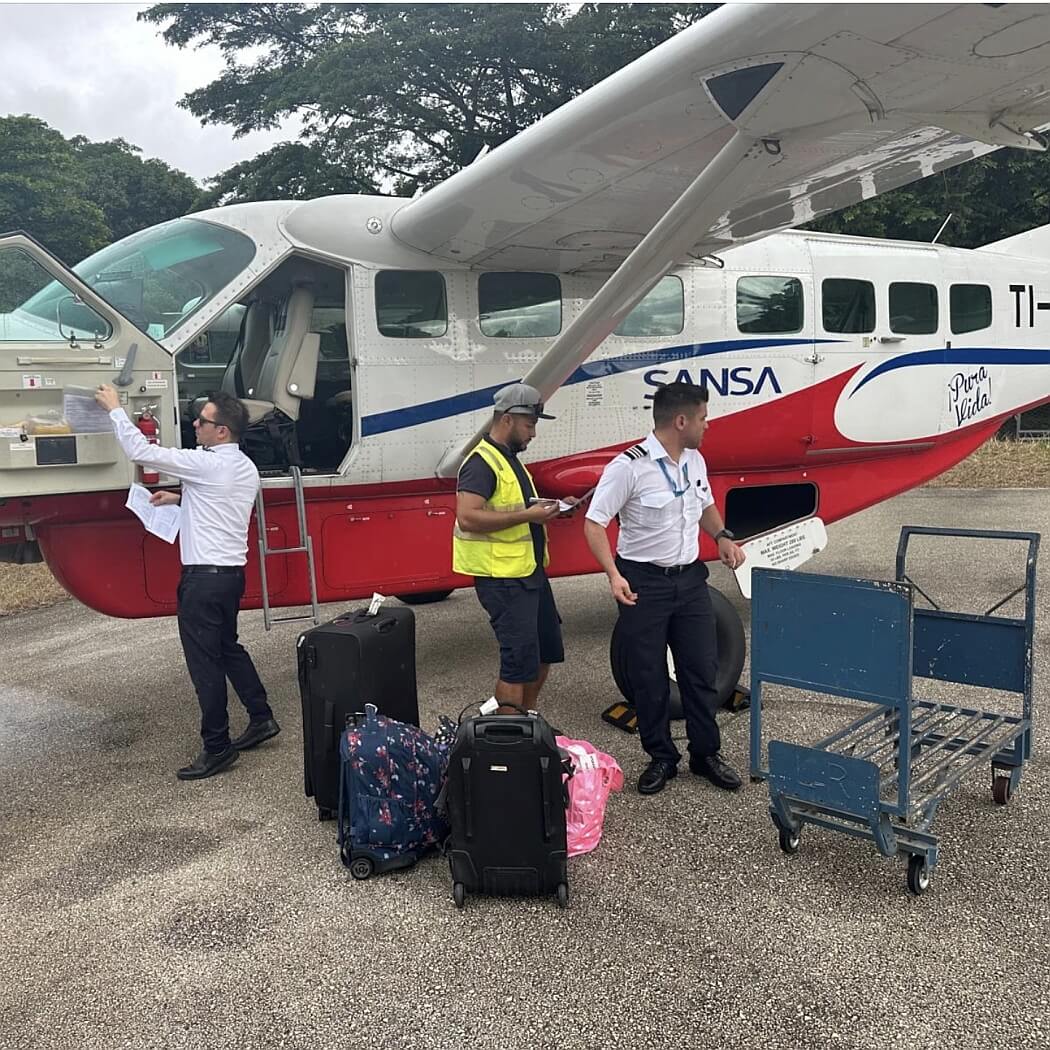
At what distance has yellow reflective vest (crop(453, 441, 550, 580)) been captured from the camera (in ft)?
13.1

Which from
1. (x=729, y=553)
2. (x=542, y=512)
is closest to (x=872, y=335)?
(x=729, y=553)

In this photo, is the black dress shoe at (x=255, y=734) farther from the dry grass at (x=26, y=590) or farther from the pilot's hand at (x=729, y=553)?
the dry grass at (x=26, y=590)

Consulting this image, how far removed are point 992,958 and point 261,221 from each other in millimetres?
4790

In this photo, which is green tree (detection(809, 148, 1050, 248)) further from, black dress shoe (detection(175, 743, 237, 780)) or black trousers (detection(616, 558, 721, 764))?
black dress shoe (detection(175, 743, 237, 780))

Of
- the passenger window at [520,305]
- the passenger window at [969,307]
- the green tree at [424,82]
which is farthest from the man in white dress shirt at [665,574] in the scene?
the green tree at [424,82]

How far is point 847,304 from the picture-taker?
21.5 feet

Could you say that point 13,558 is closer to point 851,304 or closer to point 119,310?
point 119,310

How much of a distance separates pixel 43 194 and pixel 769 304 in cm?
3017

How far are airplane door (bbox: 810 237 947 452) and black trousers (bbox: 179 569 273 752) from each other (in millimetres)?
4269

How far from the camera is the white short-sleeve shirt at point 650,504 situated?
3895mm

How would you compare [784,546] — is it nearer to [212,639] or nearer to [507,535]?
[507,535]

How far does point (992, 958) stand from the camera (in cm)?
276

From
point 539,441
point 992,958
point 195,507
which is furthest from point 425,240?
point 992,958

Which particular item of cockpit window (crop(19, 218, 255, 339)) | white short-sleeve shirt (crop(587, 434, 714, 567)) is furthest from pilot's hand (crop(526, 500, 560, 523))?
cockpit window (crop(19, 218, 255, 339))
